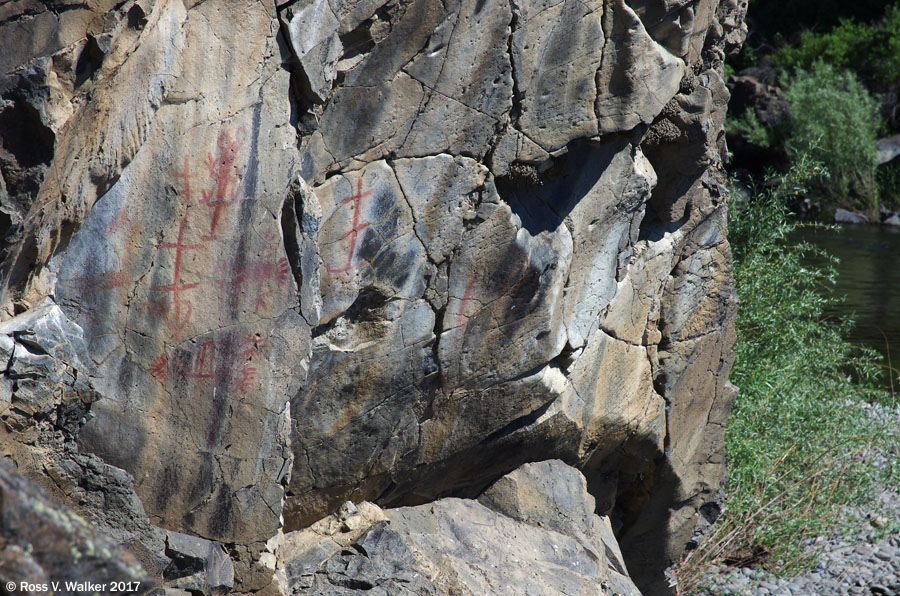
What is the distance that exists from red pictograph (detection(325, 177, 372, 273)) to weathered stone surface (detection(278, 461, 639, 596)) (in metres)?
1.08

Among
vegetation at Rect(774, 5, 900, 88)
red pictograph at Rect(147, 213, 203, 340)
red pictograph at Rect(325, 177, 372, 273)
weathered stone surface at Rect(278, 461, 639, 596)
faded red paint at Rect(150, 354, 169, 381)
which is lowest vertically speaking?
weathered stone surface at Rect(278, 461, 639, 596)

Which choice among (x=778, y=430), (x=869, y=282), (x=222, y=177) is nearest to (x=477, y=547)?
(x=222, y=177)

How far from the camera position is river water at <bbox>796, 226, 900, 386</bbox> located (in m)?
11.0

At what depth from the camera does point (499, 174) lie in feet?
11.4

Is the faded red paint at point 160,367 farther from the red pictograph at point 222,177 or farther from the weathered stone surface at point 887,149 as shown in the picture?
the weathered stone surface at point 887,149

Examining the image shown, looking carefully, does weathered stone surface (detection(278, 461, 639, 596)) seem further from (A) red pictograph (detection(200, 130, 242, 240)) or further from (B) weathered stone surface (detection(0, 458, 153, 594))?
(B) weathered stone surface (detection(0, 458, 153, 594))

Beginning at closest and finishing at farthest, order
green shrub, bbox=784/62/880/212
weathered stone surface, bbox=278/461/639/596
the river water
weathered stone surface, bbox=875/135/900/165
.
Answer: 1. weathered stone surface, bbox=278/461/639/596
2. the river water
3. green shrub, bbox=784/62/880/212
4. weathered stone surface, bbox=875/135/900/165

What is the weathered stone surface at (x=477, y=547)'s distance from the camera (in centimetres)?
334

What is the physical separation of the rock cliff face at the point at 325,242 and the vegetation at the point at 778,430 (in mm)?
2268

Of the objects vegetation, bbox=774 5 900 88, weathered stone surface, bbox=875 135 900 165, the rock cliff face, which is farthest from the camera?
vegetation, bbox=774 5 900 88

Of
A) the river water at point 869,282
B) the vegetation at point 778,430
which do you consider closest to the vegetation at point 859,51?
the river water at point 869,282

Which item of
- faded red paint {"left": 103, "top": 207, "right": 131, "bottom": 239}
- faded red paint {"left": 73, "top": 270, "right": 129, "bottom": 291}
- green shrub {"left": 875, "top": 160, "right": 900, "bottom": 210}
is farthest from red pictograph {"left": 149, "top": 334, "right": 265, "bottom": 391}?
green shrub {"left": 875, "top": 160, "right": 900, "bottom": 210}

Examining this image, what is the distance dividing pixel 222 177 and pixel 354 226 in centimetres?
59

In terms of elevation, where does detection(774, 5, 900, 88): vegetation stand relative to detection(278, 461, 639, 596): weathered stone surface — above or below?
above
